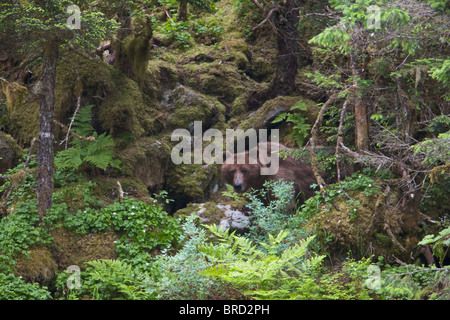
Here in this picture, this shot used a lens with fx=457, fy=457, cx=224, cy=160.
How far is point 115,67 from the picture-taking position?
30.0ft

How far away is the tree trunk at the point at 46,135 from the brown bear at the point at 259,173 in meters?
4.22

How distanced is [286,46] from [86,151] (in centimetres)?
570

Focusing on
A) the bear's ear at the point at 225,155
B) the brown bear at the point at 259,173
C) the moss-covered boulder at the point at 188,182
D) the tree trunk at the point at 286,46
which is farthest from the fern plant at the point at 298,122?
the moss-covered boulder at the point at 188,182

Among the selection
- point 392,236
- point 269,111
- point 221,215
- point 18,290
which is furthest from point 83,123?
point 392,236

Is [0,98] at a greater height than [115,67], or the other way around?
[115,67]

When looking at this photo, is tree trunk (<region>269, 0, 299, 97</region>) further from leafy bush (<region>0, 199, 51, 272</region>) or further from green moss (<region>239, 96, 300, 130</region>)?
leafy bush (<region>0, 199, 51, 272</region>)

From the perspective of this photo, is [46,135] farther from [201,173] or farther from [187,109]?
[187,109]

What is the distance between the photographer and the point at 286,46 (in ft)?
36.0

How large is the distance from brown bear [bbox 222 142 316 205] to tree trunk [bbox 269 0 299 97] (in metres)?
2.10

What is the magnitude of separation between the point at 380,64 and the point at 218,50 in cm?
680

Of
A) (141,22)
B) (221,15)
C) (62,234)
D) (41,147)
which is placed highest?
(221,15)

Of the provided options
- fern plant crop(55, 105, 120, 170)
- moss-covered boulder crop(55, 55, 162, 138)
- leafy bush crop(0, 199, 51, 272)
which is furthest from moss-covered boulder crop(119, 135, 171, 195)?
leafy bush crop(0, 199, 51, 272)

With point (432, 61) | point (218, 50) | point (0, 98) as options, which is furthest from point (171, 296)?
point (218, 50)
